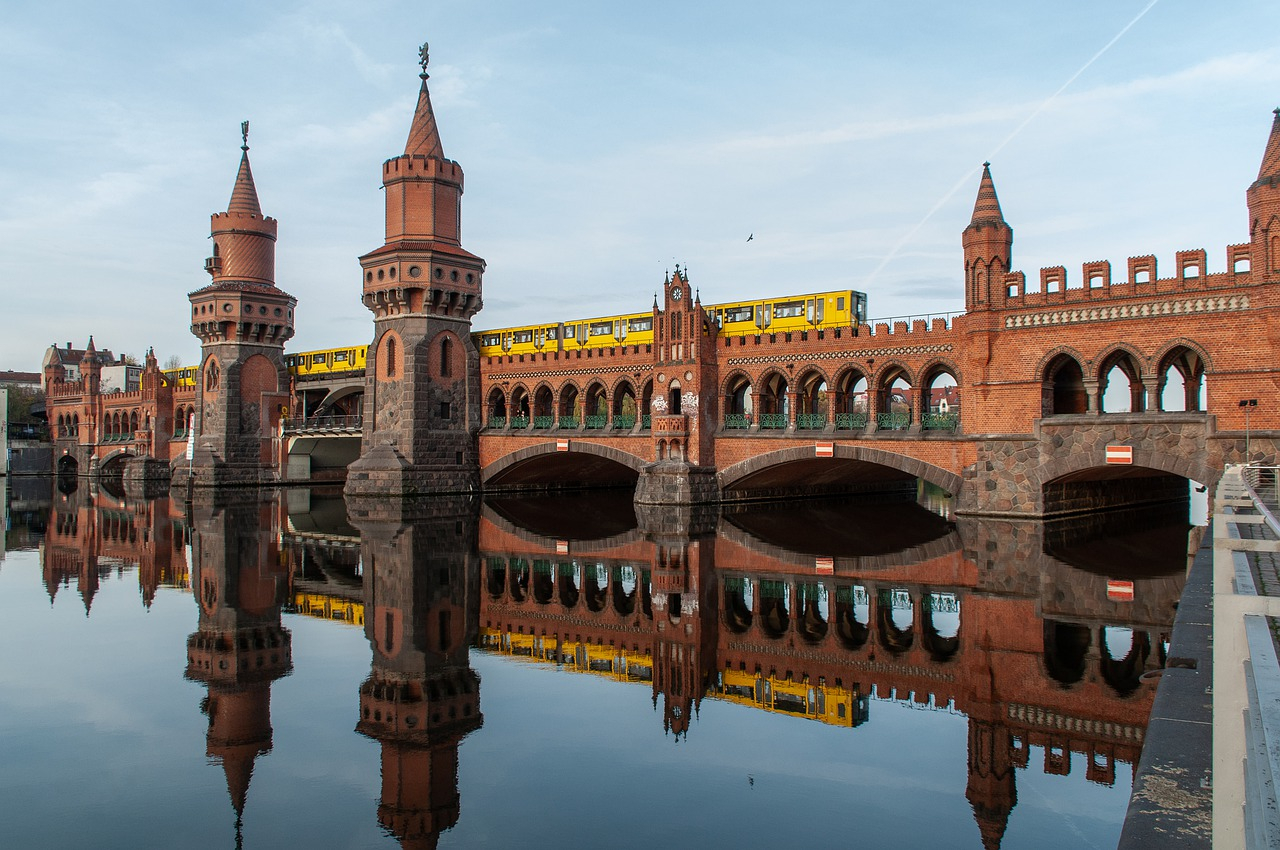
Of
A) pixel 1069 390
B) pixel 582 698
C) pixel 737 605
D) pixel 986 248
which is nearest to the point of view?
pixel 582 698

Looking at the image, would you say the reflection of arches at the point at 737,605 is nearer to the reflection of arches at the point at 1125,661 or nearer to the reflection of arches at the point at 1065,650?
the reflection of arches at the point at 1065,650

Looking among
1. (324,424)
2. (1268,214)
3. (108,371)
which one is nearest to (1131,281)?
(1268,214)

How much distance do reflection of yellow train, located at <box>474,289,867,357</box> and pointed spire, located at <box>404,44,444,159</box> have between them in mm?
9660

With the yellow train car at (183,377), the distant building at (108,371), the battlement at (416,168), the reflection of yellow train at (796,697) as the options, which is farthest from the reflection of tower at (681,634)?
the distant building at (108,371)

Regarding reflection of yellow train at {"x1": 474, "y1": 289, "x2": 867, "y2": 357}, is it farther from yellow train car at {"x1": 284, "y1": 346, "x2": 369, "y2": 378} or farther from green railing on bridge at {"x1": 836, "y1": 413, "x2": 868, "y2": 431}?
yellow train car at {"x1": 284, "y1": 346, "x2": 369, "y2": 378}

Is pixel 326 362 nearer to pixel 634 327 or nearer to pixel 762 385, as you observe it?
pixel 634 327

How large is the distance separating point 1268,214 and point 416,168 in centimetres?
3470

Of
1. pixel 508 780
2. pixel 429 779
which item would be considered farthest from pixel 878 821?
pixel 429 779

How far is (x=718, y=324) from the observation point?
132 ft

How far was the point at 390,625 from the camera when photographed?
51.2 feet

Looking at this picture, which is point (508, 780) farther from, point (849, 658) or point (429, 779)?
point (849, 658)

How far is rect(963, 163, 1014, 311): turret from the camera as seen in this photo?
3106 centimetres

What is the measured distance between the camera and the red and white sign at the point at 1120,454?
2788cm

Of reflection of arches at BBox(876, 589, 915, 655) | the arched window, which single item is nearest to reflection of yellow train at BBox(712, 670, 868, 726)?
reflection of arches at BBox(876, 589, 915, 655)
